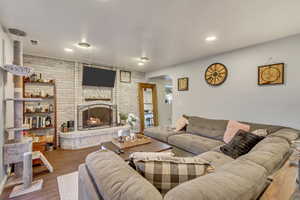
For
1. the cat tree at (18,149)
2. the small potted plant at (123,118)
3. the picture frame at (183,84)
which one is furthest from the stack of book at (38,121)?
the picture frame at (183,84)

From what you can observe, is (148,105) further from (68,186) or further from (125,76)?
(68,186)

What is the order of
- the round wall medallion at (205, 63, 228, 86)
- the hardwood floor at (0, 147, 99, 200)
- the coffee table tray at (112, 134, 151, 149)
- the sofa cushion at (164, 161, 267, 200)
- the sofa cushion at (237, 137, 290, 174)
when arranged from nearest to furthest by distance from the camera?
the sofa cushion at (164, 161, 267, 200)
the sofa cushion at (237, 137, 290, 174)
the hardwood floor at (0, 147, 99, 200)
the coffee table tray at (112, 134, 151, 149)
the round wall medallion at (205, 63, 228, 86)

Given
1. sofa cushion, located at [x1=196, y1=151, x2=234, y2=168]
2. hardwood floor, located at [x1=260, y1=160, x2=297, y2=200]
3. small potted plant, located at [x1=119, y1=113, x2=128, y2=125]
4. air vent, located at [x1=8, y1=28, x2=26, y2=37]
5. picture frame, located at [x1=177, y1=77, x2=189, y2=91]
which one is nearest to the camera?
hardwood floor, located at [x1=260, y1=160, x2=297, y2=200]

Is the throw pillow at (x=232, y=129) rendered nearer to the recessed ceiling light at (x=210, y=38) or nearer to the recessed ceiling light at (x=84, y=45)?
the recessed ceiling light at (x=210, y=38)

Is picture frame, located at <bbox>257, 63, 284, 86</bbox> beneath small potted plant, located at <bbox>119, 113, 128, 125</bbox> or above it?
above

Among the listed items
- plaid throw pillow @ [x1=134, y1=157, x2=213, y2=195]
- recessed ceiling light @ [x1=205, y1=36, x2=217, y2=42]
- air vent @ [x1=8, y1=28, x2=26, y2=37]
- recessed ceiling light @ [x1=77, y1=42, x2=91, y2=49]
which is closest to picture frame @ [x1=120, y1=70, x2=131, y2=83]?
recessed ceiling light @ [x1=77, y1=42, x2=91, y2=49]

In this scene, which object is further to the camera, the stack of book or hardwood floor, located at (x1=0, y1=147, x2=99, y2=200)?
the stack of book

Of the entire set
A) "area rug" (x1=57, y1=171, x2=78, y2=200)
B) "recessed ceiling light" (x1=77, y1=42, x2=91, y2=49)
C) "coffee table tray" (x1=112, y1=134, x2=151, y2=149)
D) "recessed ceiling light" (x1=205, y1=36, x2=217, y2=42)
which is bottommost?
"area rug" (x1=57, y1=171, x2=78, y2=200)

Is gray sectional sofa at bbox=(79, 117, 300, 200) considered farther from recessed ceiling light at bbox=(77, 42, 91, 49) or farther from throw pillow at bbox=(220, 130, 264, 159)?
recessed ceiling light at bbox=(77, 42, 91, 49)

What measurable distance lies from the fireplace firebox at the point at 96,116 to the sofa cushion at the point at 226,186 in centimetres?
410

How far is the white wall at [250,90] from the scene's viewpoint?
247 centimetres

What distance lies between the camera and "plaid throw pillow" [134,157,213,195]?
93cm

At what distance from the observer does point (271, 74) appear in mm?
2664

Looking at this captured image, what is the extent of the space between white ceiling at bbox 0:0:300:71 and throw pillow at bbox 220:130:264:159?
1.68 metres
